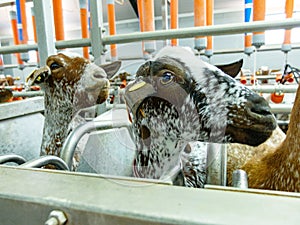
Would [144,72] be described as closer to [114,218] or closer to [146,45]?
[146,45]

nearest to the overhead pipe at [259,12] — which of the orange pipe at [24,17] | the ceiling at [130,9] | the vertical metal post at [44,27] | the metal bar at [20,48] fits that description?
the vertical metal post at [44,27]

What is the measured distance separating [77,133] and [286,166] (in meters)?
0.55

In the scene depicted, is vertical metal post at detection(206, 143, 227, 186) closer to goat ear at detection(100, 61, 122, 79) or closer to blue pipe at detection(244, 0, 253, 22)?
goat ear at detection(100, 61, 122, 79)

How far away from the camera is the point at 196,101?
516 mm

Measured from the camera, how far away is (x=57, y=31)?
1.36 meters

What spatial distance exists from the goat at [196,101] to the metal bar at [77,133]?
0.50 feet

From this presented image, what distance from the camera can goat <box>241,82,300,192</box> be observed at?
0.60 metres

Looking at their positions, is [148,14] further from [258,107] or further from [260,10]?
[258,107]

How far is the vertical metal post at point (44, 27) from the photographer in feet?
3.74

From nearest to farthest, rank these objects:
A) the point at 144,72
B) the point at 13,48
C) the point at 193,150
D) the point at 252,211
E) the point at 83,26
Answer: the point at 252,211 < the point at 144,72 < the point at 193,150 < the point at 13,48 < the point at 83,26

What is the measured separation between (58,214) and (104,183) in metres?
0.06

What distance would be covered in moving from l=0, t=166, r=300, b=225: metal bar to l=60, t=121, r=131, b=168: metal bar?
37cm

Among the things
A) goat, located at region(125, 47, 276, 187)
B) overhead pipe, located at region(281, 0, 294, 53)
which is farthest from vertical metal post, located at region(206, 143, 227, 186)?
overhead pipe, located at region(281, 0, 294, 53)

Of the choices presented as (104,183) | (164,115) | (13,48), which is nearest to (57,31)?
(13,48)
